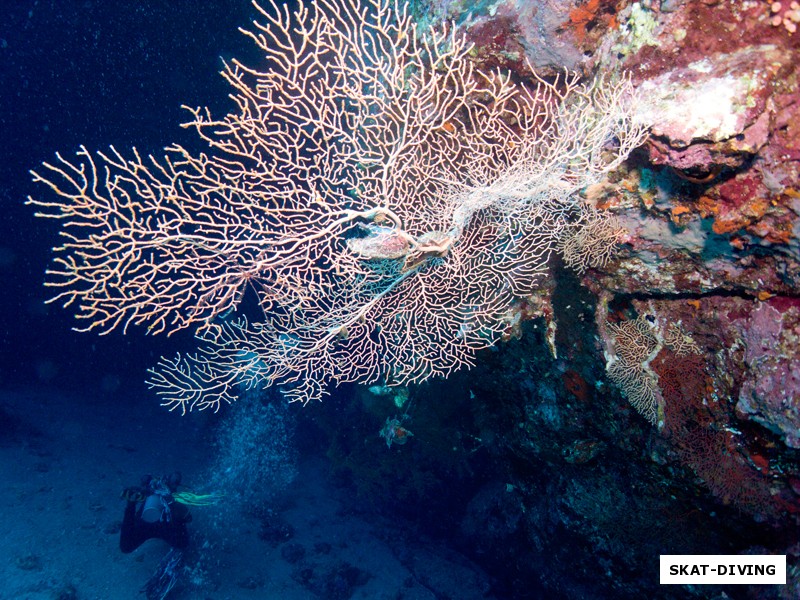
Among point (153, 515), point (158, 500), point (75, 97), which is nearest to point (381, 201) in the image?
point (158, 500)

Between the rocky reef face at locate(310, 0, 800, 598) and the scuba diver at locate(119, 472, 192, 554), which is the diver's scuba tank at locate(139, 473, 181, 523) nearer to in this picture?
the scuba diver at locate(119, 472, 192, 554)

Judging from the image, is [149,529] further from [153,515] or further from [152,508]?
[152,508]

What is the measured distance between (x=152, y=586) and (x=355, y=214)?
31.4 feet

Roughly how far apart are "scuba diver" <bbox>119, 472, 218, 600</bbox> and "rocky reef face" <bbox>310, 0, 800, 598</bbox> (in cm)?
745

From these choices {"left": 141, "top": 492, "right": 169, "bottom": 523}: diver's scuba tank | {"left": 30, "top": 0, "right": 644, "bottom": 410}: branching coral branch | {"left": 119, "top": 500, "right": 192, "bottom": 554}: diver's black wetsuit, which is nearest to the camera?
{"left": 30, "top": 0, "right": 644, "bottom": 410}: branching coral branch

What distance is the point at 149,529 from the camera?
8.70m

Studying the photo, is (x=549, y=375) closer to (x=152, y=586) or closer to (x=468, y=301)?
(x=468, y=301)

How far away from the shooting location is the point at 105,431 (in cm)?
1634

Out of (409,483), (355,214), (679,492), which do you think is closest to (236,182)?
(355,214)

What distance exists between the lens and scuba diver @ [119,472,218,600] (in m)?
8.35

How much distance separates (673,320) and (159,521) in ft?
33.2

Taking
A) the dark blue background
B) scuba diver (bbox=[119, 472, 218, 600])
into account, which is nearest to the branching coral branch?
scuba diver (bbox=[119, 472, 218, 600])

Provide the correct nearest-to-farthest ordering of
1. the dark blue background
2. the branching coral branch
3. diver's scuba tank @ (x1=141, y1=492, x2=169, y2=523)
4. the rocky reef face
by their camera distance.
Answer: the rocky reef face < the branching coral branch < diver's scuba tank @ (x1=141, y1=492, x2=169, y2=523) < the dark blue background

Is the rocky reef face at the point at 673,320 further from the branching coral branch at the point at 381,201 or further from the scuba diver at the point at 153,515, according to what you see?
the scuba diver at the point at 153,515
